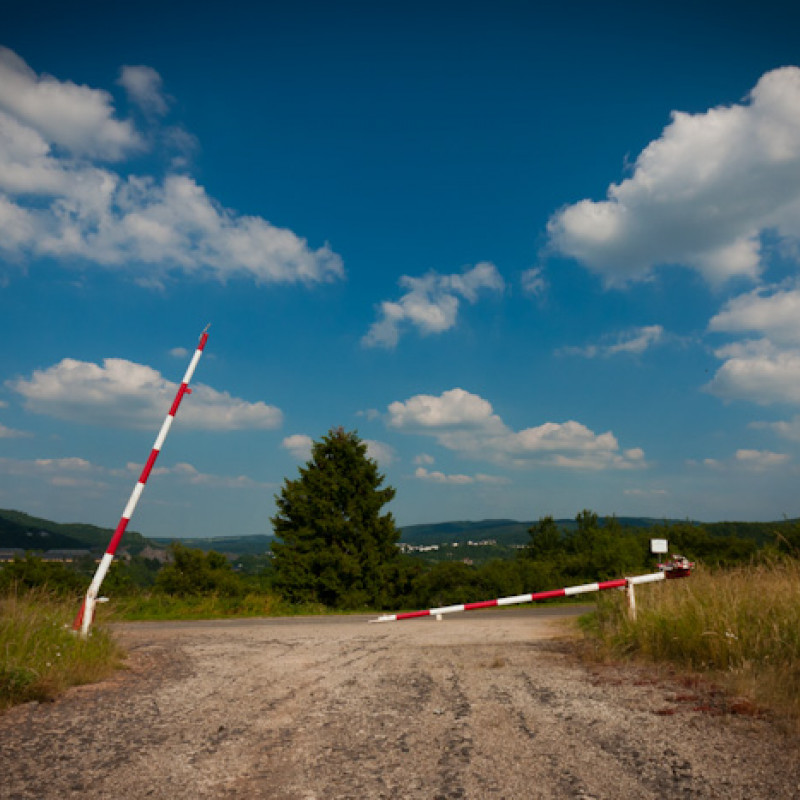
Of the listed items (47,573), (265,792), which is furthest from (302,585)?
(265,792)

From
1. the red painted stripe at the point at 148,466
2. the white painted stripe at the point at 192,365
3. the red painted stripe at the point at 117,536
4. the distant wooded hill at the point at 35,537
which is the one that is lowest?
the distant wooded hill at the point at 35,537

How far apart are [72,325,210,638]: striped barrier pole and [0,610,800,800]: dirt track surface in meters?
1.14

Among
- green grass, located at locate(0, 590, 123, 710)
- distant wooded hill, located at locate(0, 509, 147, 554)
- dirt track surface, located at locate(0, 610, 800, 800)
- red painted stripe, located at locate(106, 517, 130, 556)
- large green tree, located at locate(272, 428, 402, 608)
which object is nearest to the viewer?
dirt track surface, located at locate(0, 610, 800, 800)

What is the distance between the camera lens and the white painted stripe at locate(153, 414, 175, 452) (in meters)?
9.34

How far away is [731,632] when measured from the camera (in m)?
6.21

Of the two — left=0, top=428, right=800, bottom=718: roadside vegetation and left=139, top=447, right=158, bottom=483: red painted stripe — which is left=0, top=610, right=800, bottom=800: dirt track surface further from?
left=139, top=447, right=158, bottom=483: red painted stripe

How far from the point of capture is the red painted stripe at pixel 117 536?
8.55 meters

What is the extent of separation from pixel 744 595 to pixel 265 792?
18.8 ft

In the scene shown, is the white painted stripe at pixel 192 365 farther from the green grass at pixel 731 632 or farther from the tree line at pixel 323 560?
the tree line at pixel 323 560

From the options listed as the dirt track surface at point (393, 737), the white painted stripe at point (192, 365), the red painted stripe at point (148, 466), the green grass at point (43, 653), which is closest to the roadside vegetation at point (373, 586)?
the green grass at point (43, 653)

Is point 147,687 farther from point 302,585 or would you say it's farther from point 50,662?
point 302,585

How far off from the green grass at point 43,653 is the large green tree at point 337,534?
21.0m

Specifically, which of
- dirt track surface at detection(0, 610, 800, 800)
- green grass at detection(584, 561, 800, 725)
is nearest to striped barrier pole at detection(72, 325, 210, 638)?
dirt track surface at detection(0, 610, 800, 800)

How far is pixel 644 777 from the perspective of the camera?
142 inches
